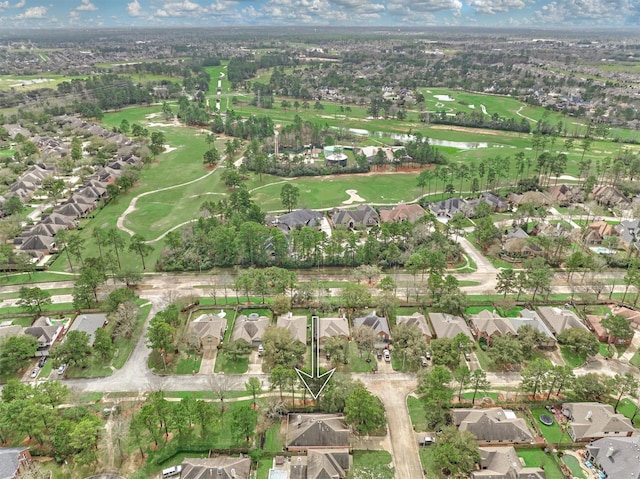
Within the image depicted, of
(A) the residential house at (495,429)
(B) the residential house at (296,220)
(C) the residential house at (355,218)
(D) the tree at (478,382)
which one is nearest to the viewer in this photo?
(A) the residential house at (495,429)

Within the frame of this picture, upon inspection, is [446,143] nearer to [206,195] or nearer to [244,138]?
[244,138]

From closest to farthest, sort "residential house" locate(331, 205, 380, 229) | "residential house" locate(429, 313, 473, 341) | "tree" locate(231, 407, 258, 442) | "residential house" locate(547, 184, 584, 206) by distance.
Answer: "tree" locate(231, 407, 258, 442) < "residential house" locate(429, 313, 473, 341) < "residential house" locate(331, 205, 380, 229) < "residential house" locate(547, 184, 584, 206)

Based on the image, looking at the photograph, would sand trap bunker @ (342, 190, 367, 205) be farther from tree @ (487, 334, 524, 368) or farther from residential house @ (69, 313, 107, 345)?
residential house @ (69, 313, 107, 345)

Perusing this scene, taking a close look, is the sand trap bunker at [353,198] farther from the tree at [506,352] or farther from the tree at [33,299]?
the tree at [33,299]

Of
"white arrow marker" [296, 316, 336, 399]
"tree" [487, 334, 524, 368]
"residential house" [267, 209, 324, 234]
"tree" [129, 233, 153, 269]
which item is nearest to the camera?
"white arrow marker" [296, 316, 336, 399]

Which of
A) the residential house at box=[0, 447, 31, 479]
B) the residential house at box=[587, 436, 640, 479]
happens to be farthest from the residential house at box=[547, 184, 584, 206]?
the residential house at box=[0, 447, 31, 479]

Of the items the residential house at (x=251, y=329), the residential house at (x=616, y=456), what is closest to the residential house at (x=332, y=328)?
the residential house at (x=251, y=329)

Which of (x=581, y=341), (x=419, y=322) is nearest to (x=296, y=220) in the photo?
(x=419, y=322)
